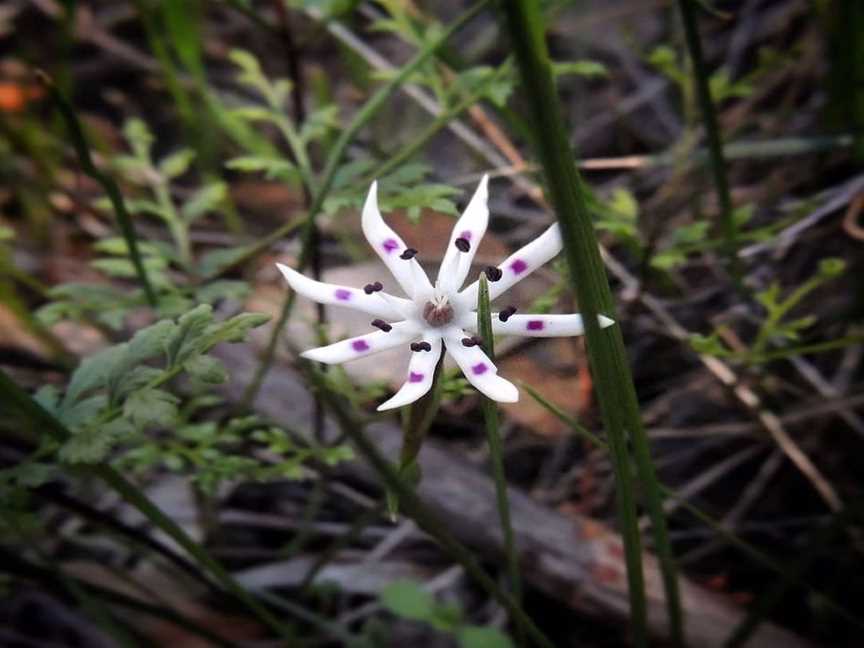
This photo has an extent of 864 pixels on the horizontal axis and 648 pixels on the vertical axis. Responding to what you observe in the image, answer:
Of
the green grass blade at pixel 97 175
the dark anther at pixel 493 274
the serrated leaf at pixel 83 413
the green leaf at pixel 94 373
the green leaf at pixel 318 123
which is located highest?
the green leaf at pixel 318 123

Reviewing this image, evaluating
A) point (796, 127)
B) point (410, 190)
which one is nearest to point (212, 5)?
point (796, 127)

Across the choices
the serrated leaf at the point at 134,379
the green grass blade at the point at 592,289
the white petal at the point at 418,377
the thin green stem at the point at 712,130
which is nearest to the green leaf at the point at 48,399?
the serrated leaf at the point at 134,379

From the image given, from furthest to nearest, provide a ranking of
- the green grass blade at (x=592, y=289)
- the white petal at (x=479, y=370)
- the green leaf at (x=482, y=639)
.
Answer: the green leaf at (x=482, y=639), the white petal at (x=479, y=370), the green grass blade at (x=592, y=289)

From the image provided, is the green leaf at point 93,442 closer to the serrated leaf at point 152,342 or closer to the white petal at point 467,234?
the serrated leaf at point 152,342

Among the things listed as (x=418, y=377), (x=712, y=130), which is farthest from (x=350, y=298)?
(x=712, y=130)

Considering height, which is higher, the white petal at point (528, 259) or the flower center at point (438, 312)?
the white petal at point (528, 259)

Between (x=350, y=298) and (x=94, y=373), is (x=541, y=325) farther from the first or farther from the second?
(x=94, y=373)

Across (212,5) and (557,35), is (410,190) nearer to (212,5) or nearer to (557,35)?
(557,35)

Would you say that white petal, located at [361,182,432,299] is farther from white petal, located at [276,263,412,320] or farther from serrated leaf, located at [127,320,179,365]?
serrated leaf, located at [127,320,179,365]
